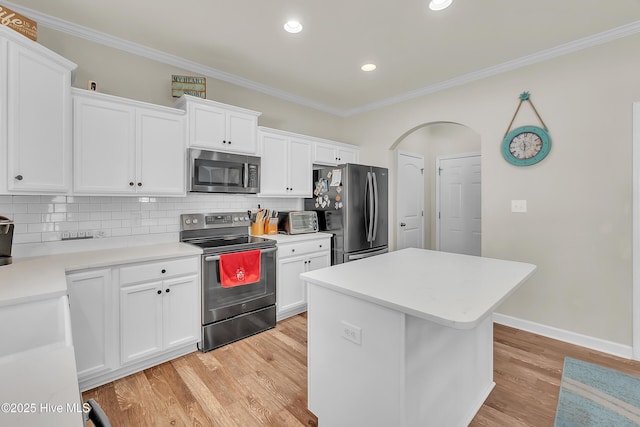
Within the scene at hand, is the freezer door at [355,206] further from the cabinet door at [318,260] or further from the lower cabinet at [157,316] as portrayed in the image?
the lower cabinet at [157,316]

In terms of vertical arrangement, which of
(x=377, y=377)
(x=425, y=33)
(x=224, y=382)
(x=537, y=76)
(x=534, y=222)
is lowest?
(x=224, y=382)

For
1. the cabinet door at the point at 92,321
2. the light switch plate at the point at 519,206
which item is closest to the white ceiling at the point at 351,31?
the light switch plate at the point at 519,206

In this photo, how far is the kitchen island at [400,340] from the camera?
127cm

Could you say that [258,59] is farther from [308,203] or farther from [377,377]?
[377,377]

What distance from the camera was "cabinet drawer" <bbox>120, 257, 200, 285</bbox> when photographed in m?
2.17

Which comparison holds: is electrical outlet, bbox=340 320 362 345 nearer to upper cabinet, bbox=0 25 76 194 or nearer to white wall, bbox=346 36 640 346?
upper cabinet, bbox=0 25 76 194

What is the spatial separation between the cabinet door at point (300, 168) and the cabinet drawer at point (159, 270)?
1537 mm

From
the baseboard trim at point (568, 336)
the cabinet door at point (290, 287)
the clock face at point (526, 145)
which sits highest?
the clock face at point (526, 145)

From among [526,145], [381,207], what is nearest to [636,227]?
[526,145]

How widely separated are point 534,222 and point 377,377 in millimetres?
2579

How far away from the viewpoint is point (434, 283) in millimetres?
1517

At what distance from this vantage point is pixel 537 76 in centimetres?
290

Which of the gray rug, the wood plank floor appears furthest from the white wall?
the gray rug

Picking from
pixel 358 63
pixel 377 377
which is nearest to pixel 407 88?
pixel 358 63
